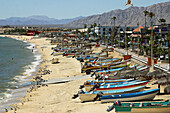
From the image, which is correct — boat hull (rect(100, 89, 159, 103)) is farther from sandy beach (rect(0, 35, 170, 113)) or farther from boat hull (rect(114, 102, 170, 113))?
boat hull (rect(114, 102, 170, 113))

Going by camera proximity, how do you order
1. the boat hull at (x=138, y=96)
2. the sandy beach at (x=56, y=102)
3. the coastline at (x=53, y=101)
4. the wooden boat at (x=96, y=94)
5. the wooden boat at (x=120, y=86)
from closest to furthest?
the boat hull at (x=138, y=96) → the sandy beach at (x=56, y=102) → the coastline at (x=53, y=101) → the wooden boat at (x=96, y=94) → the wooden boat at (x=120, y=86)

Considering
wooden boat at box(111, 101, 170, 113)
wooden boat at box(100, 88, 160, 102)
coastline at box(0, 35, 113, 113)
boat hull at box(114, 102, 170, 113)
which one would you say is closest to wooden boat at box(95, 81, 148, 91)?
coastline at box(0, 35, 113, 113)

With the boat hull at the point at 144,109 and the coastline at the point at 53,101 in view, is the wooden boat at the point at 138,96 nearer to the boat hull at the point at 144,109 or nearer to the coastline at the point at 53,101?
the coastline at the point at 53,101

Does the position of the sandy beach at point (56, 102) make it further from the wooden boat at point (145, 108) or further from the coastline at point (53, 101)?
the wooden boat at point (145, 108)

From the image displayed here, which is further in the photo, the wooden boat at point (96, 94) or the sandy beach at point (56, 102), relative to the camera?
the wooden boat at point (96, 94)

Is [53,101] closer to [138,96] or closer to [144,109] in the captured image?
[138,96]

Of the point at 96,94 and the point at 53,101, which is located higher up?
the point at 96,94

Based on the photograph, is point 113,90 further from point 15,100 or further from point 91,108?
point 15,100

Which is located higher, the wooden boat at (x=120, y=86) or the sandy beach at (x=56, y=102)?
the wooden boat at (x=120, y=86)

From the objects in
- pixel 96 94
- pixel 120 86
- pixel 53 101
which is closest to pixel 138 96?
pixel 120 86

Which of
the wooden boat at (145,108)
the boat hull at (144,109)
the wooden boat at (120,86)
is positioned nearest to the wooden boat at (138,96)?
the wooden boat at (120,86)

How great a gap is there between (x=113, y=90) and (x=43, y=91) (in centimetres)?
1138

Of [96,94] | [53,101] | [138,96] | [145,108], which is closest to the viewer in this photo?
[145,108]

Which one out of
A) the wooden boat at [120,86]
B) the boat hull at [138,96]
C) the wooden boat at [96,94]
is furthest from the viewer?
the wooden boat at [120,86]
